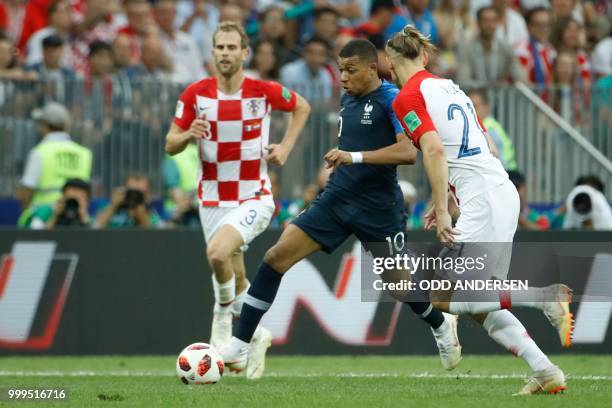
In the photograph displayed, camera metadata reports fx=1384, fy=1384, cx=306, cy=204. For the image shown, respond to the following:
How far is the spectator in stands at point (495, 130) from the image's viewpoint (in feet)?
49.1

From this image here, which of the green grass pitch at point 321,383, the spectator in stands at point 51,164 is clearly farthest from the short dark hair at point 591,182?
the spectator in stands at point 51,164

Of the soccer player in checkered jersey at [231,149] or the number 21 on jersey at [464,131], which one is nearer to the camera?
the number 21 on jersey at [464,131]

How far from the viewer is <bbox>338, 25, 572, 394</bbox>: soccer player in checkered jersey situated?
9.06 m

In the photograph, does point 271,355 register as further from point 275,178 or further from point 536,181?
point 536,181

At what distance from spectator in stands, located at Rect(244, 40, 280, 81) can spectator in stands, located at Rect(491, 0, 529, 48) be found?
2923mm

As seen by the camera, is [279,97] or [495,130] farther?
[495,130]

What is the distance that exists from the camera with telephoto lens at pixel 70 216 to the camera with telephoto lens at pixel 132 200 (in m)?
0.48

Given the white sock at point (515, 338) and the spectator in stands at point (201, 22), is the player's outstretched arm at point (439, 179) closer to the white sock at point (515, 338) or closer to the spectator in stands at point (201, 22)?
the white sock at point (515, 338)

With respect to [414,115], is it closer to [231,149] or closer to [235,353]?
[235,353]

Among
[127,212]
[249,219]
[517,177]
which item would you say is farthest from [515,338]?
[127,212]

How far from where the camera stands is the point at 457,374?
37.7ft

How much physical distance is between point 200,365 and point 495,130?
612cm

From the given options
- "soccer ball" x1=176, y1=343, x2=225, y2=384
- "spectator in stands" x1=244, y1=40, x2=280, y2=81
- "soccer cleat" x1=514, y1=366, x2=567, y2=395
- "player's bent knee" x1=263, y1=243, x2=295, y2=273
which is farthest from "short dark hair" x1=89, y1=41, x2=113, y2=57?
"soccer cleat" x1=514, y1=366, x2=567, y2=395

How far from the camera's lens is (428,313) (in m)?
10.5
